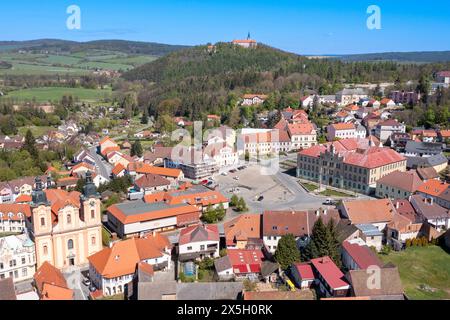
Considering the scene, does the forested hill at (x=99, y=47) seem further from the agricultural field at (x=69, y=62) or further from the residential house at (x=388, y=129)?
the residential house at (x=388, y=129)

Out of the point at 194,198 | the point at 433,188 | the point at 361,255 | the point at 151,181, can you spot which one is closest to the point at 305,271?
the point at 361,255

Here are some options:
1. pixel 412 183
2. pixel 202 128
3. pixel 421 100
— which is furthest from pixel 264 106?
pixel 412 183

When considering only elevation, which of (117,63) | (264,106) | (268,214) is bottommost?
(268,214)

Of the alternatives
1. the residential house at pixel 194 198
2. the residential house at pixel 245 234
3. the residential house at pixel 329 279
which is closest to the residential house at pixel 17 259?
the residential house at pixel 245 234

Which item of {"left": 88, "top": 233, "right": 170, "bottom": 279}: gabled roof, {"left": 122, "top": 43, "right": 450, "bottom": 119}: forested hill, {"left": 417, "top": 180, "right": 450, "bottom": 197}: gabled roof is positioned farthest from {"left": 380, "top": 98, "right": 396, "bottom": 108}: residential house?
{"left": 88, "top": 233, "right": 170, "bottom": 279}: gabled roof

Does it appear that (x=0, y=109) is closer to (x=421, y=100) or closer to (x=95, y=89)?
(x=95, y=89)

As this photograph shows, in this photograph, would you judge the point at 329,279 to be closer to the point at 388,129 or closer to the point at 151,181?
the point at 151,181

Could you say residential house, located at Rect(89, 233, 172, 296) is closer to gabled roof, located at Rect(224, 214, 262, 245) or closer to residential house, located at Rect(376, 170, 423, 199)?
gabled roof, located at Rect(224, 214, 262, 245)
